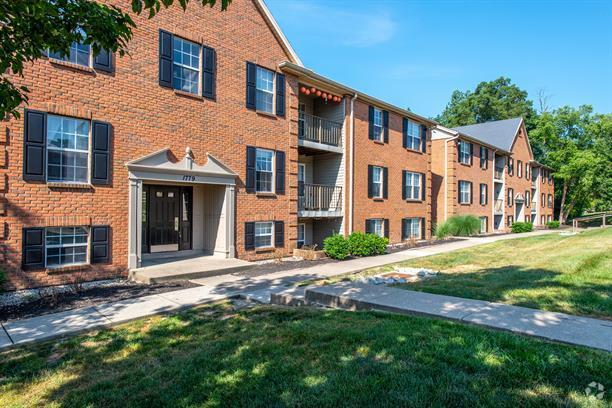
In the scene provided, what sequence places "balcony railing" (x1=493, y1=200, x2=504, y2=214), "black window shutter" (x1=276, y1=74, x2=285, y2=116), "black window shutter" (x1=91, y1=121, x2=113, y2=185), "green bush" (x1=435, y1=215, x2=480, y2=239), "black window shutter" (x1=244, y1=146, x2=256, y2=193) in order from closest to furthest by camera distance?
"black window shutter" (x1=91, y1=121, x2=113, y2=185) < "black window shutter" (x1=244, y1=146, x2=256, y2=193) < "black window shutter" (x1=276, y1=74, x2=285, y2=116) < "green bush" (x1=435, y1=215, x2=480, y2=239) < "balcony railing" (x1=493, y1=200, x2=504, y2=214)

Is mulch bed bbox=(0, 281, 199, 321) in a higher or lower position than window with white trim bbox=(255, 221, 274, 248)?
lower

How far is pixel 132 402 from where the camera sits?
11.2 feet

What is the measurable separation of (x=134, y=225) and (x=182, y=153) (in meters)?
2.60

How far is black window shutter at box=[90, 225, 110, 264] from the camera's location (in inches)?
367

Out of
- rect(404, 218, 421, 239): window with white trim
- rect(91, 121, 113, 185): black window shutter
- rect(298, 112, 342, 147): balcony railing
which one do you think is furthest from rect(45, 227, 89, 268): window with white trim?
rect(404, 218, 421, 239): window with white trim

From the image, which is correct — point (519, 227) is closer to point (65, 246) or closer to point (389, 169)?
point (389, 169)

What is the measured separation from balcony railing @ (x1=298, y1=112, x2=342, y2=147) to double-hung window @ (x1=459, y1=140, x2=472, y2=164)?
45.2 feet

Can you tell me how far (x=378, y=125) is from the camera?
61.3 ft

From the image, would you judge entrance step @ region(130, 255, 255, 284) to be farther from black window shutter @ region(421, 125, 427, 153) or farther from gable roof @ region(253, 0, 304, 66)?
black window shutter @ region(421, 125, 427, 153)

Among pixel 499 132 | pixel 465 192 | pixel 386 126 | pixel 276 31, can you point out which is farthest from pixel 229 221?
pixel 499 132

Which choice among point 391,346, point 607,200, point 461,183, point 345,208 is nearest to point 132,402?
point 391,346

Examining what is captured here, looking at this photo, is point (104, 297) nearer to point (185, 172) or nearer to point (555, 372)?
point (185, 172)

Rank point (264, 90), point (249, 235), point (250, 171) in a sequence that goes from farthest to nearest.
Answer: point (264, 90) → point (250, 171) → point (249, 235)

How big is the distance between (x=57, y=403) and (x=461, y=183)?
27184mm
